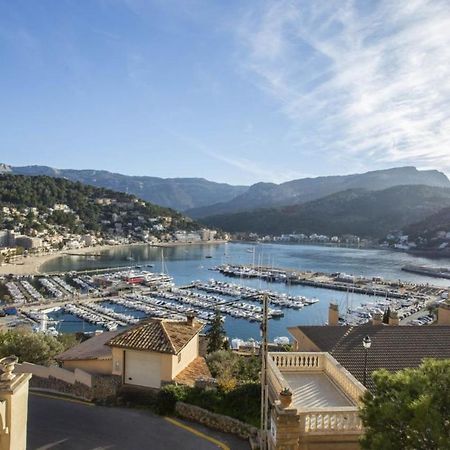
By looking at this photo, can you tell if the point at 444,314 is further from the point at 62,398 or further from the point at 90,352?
the point at 62,398

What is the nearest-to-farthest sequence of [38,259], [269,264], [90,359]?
[90,359] < [38,259] < [269,264]

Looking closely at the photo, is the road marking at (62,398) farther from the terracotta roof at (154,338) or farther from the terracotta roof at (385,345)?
the terracotta roof at (385,345)

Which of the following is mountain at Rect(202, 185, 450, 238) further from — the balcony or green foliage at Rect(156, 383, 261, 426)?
the balcony

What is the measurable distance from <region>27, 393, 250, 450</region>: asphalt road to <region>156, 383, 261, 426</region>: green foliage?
1.14 ft

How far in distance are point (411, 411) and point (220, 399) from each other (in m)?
5.47

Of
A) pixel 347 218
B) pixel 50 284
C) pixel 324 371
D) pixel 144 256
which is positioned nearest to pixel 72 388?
pixel 324 371

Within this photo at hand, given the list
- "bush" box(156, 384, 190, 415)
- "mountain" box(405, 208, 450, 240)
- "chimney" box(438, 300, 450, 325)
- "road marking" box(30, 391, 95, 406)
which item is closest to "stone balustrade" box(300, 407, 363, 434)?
"bush" box(156, 384, 190, 415)

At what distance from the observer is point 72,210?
14212cm

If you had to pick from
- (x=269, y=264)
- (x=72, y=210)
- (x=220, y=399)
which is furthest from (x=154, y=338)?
(x=72, y=210)

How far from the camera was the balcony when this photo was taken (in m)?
5.01

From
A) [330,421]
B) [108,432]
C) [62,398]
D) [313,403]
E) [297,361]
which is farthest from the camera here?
[62,398]

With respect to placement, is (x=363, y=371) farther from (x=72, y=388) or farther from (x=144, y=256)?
(x=144, y=256)

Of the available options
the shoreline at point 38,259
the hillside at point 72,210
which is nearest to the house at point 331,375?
the shoreline at point 38,259

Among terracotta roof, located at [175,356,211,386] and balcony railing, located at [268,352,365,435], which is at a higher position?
balcony railing, located at [268,352,365,435]
